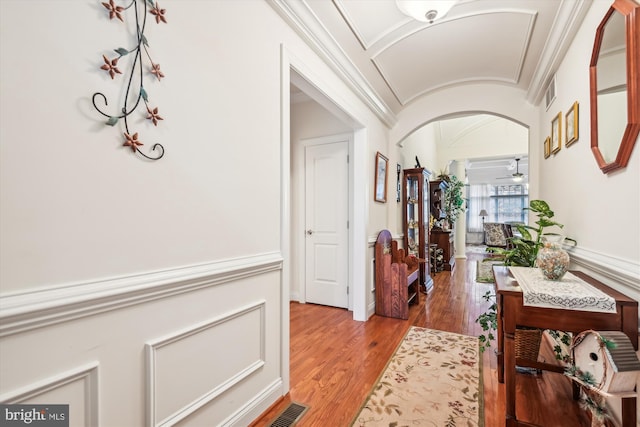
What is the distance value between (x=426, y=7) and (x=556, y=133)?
167 cm

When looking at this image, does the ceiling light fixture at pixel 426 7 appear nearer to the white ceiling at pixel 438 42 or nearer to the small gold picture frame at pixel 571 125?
the white ceiling at pixel 438 42

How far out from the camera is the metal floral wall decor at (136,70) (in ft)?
3.23

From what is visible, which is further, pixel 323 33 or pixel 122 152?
pixel 323 33

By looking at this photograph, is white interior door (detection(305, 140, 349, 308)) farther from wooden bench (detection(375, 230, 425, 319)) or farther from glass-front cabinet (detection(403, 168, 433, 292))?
glass-front cabinet (detection(403, 168, 433, 292))

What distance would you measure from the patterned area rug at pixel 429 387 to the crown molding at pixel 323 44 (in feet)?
8.12

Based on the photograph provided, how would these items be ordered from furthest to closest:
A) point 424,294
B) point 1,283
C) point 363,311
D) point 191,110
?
point 424,294, point 363,311, point 191,110, point 1,283

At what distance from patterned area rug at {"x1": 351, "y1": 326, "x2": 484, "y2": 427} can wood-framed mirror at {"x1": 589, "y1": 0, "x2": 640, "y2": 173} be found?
5.02 ft

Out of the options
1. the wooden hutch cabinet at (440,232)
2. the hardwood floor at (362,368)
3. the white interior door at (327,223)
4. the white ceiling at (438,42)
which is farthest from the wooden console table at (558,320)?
the wooden hutch cabinet at (440,232)

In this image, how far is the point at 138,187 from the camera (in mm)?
Result: 1074

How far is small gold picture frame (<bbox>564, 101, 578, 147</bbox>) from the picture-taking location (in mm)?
1975

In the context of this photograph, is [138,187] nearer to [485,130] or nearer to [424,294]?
[424,294]

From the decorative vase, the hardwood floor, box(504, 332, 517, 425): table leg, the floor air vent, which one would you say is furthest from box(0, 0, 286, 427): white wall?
the decorative vase

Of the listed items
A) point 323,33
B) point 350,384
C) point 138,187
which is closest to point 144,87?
point 138,187

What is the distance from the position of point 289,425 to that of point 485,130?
7.84 metres
